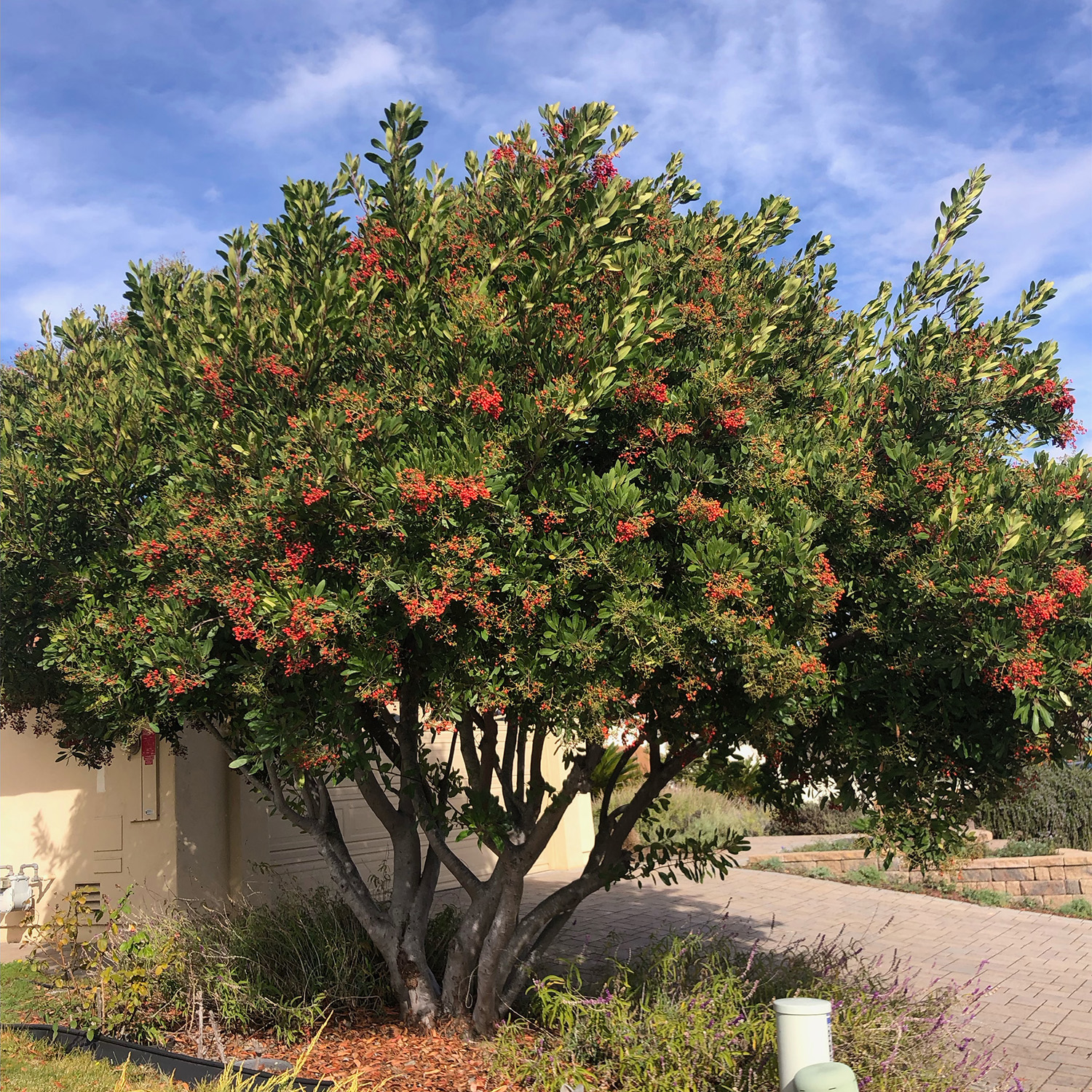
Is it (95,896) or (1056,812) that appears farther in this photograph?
(1056,812)

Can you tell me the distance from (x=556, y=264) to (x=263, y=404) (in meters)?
1.81

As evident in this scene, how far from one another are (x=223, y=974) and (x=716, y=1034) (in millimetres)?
3879

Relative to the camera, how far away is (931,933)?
1064cm

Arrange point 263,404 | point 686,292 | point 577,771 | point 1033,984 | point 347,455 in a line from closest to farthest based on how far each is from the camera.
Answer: point 347,455, point 263,404, point 686,292, point 577,771, point 1033,984

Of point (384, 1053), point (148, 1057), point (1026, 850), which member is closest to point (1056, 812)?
point (1026, 850)

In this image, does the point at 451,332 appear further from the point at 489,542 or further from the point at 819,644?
the point at 819,644

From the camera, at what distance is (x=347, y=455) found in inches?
182

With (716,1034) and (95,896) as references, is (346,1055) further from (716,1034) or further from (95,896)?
(95,896)

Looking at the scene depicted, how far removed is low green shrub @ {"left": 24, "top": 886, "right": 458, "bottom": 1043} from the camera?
23.3ft

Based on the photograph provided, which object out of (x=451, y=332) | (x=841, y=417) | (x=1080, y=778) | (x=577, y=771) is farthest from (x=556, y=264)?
(x=1080, y=778)

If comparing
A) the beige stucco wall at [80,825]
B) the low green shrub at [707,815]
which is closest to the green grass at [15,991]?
the beige stucco wall at [80,825]

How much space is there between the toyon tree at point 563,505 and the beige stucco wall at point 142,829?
4.23 m

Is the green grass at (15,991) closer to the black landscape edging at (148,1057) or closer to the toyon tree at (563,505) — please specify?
the black landscape edging at (148,1057)

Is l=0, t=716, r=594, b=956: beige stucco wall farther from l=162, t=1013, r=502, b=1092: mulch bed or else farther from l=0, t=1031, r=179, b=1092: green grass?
l=162, t=1013, r=502, b=1092: mulch bed
